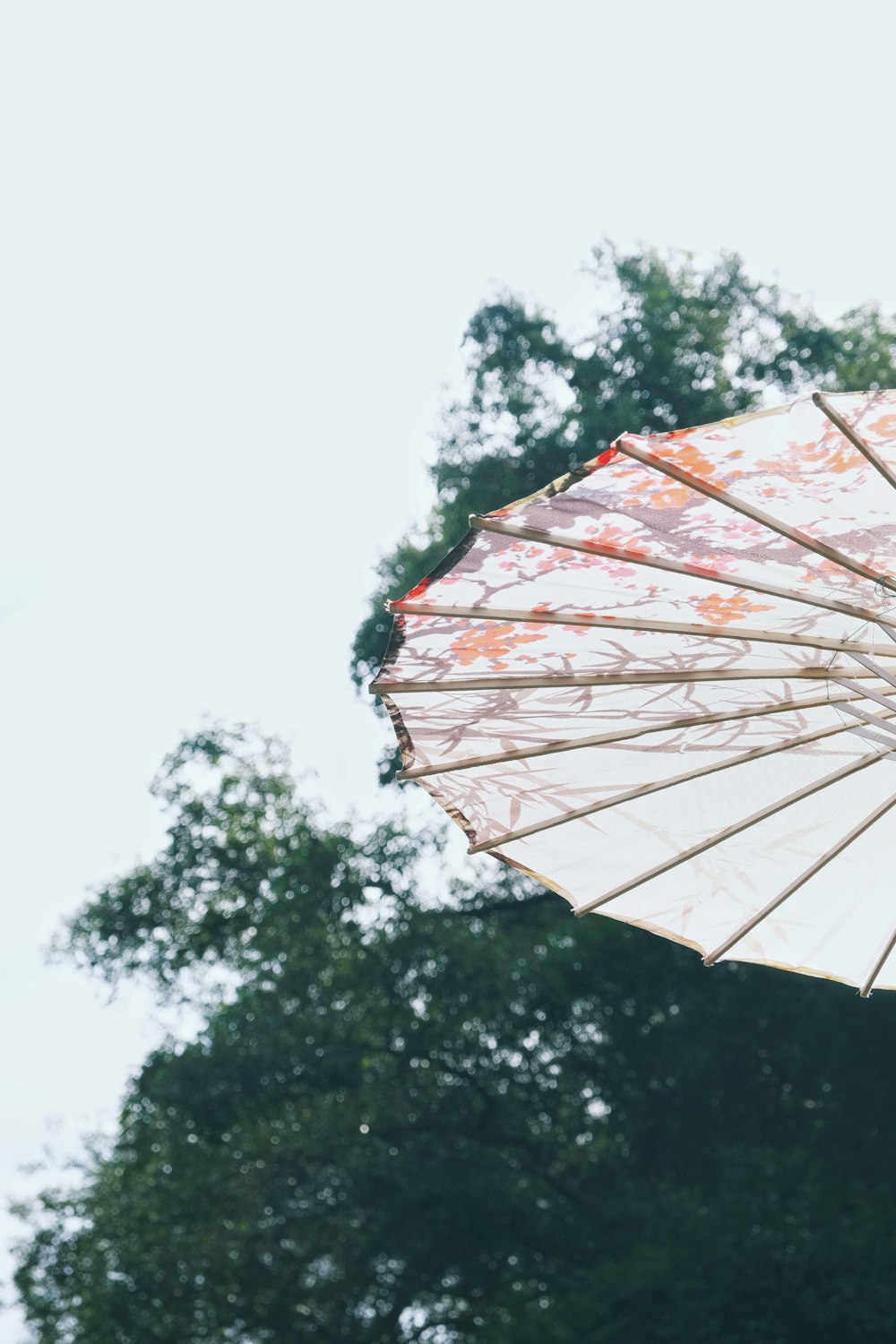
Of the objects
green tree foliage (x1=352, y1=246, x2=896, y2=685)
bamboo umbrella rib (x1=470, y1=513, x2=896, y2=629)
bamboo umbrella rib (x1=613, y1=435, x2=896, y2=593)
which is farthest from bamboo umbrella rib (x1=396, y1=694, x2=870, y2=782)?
green tree foliage (x1=352, y1=246, x2=896, y2=685)

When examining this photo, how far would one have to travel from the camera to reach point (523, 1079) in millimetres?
11133

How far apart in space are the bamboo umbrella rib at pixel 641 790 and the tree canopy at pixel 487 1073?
25.0ft

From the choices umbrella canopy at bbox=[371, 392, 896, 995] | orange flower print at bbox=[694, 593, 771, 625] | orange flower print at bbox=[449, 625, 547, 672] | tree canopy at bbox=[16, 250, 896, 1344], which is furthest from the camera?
tree canopy at bbox=[16, 250, 896, 1344]

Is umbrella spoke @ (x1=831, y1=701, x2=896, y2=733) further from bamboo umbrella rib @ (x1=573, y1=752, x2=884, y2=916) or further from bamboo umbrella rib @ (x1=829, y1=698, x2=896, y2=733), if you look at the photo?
bamboo umbrella rib @ (x1=573, y1=752, x2=884, y2=916)

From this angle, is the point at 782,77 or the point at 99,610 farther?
the point at 99,610

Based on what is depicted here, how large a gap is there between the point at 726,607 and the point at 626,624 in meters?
0.18

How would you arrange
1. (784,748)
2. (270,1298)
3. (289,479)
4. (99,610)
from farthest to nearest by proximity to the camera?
(99,610) → (289,479) → (270,1298) → (784,748)

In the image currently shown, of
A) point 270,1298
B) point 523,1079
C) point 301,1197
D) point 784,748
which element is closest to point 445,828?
point 523,1079

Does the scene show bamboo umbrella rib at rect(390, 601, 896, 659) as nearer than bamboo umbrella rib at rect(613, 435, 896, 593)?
No

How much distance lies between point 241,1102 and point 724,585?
999 centimetres

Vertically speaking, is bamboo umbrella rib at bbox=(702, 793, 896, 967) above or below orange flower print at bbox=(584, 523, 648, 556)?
below

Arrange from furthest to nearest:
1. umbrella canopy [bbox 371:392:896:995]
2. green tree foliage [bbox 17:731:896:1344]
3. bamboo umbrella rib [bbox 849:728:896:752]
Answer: green tree foliage [bbox 17:731:896:1344] → bamboo umbrella rib [bbox 849:728:896:752] → umbrella canopy [bbox 371:392:896:995]

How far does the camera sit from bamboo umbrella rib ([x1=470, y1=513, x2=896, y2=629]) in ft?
6.26

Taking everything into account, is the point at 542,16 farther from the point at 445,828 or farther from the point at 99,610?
the point at 99,610
